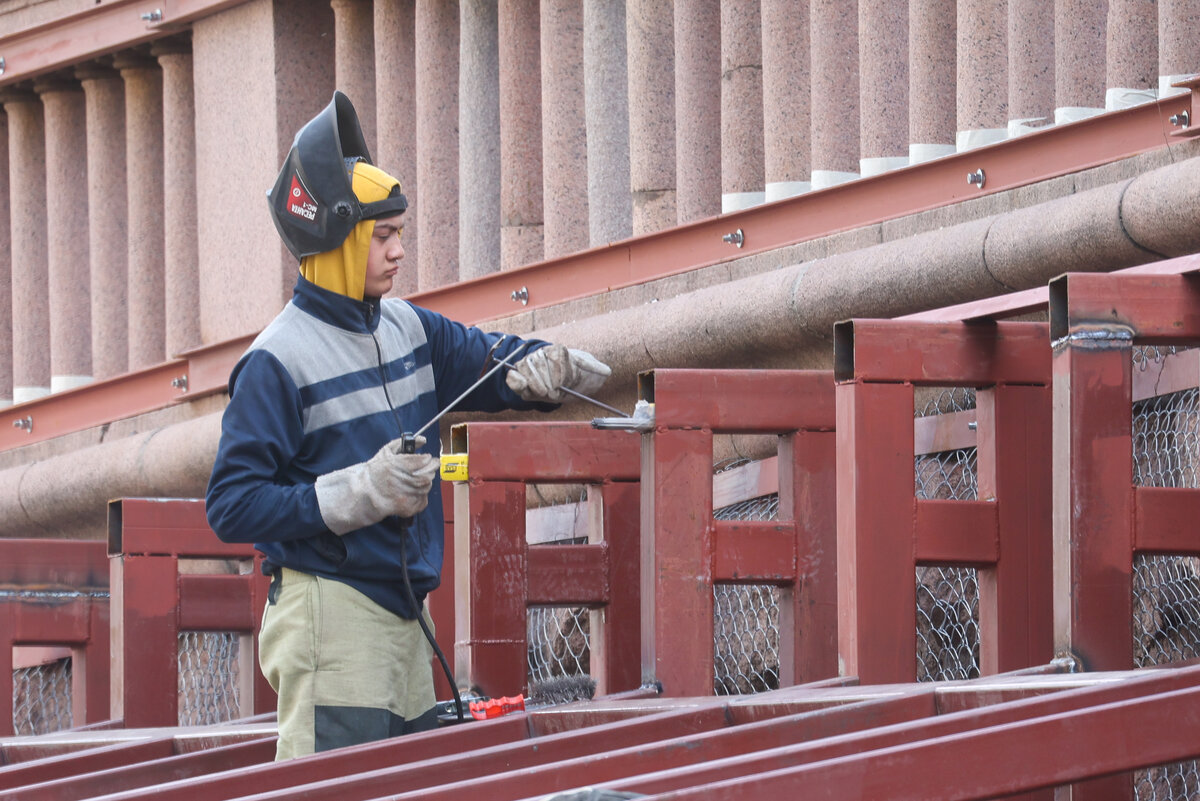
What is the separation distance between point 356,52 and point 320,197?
5.44 meters

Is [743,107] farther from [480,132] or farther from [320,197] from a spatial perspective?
[320,197]

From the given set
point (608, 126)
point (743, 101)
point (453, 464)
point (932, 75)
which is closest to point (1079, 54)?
point (932, 75)

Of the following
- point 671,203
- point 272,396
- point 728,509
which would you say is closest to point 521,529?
point 728,509

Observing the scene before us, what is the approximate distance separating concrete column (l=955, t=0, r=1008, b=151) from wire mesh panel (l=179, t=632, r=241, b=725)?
12.2 ft

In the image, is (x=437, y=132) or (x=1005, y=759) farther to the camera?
(x=437, y=132)

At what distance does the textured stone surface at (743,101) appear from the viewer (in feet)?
24.4

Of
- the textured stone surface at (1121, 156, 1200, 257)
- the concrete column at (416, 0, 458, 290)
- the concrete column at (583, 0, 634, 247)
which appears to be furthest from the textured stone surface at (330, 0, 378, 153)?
the textured stone surface at (1121, 156, 1200, 257)

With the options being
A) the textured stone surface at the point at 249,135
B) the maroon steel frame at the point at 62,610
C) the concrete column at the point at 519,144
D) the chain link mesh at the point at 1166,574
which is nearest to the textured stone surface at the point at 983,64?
the chain link mesh at the point at 1166,574

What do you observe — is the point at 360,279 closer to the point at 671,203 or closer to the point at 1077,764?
the point at 1077,764

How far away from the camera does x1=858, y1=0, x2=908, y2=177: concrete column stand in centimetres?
680

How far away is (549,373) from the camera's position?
14.3 feet

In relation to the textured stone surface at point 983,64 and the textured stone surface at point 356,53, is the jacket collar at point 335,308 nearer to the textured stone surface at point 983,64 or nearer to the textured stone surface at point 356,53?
the textured stone surface at point 983,64

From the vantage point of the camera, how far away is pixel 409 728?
4.18 m

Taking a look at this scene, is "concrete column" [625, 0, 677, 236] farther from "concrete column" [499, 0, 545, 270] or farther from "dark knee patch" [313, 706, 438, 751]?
"dark knee patch" [313, 706, 438, 751]
